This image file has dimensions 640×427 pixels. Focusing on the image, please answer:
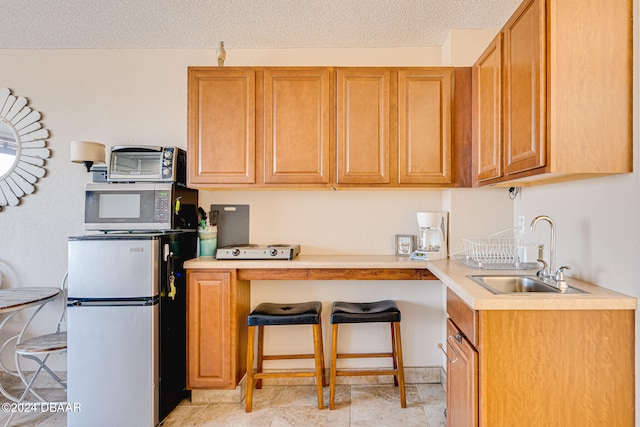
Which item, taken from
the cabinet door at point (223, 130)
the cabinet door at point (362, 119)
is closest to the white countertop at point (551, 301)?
the cabinet door at point (362, 119)

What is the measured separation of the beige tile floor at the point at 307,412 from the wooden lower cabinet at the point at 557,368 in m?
0.94

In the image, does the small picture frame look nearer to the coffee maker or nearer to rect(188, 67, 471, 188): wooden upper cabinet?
the coffee maker

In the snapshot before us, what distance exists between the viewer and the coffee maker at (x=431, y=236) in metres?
2.34

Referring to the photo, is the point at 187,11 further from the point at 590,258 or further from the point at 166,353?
the point at 590,258

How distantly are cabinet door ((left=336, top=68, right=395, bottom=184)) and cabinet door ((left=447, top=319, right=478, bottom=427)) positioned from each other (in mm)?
1115

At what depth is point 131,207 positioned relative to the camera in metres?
2.21

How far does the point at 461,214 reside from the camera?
2.42 m

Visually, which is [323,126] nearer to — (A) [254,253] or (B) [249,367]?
(A) [254,253]

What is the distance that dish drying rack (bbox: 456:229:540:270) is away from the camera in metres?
1.94

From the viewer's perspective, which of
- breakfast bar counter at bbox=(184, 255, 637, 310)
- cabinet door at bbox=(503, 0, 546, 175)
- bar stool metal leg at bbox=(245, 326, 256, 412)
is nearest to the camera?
cabinet door at bbox=(503, 0, 546, 175)

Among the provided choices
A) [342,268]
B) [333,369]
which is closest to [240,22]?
[342,268]

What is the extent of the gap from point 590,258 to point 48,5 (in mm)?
3414

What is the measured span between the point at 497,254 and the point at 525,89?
1.09 m

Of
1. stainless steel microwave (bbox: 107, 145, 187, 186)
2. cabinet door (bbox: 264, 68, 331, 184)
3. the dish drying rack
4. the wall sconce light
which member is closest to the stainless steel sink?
the dish drying rack
